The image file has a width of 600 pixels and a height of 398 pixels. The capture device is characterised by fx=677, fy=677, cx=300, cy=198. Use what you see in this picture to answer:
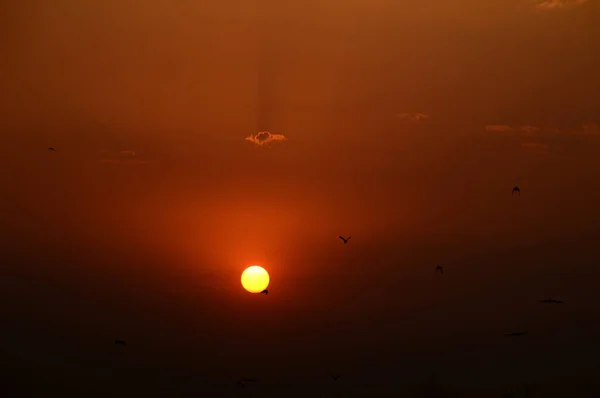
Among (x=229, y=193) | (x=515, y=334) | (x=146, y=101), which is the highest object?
Answer: (x=146, y=101)

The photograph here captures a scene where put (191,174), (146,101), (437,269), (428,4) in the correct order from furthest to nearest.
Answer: (437,269) < (191,174) < (146,101) < (428,4)

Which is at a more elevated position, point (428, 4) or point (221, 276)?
point (428, 4)

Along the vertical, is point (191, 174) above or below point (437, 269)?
above

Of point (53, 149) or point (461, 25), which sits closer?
point (461, 25)

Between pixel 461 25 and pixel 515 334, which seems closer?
pixel 461 25

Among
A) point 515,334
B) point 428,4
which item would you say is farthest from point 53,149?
point 515,334

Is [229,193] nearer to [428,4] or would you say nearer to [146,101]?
[146,101]

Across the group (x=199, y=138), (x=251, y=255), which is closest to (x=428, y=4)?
(x=199, y=138)

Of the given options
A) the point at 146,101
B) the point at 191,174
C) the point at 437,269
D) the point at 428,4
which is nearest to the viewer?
the point at 428,4

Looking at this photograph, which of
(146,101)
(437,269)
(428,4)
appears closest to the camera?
(428,4)

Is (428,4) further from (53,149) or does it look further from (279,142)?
(53,149)
